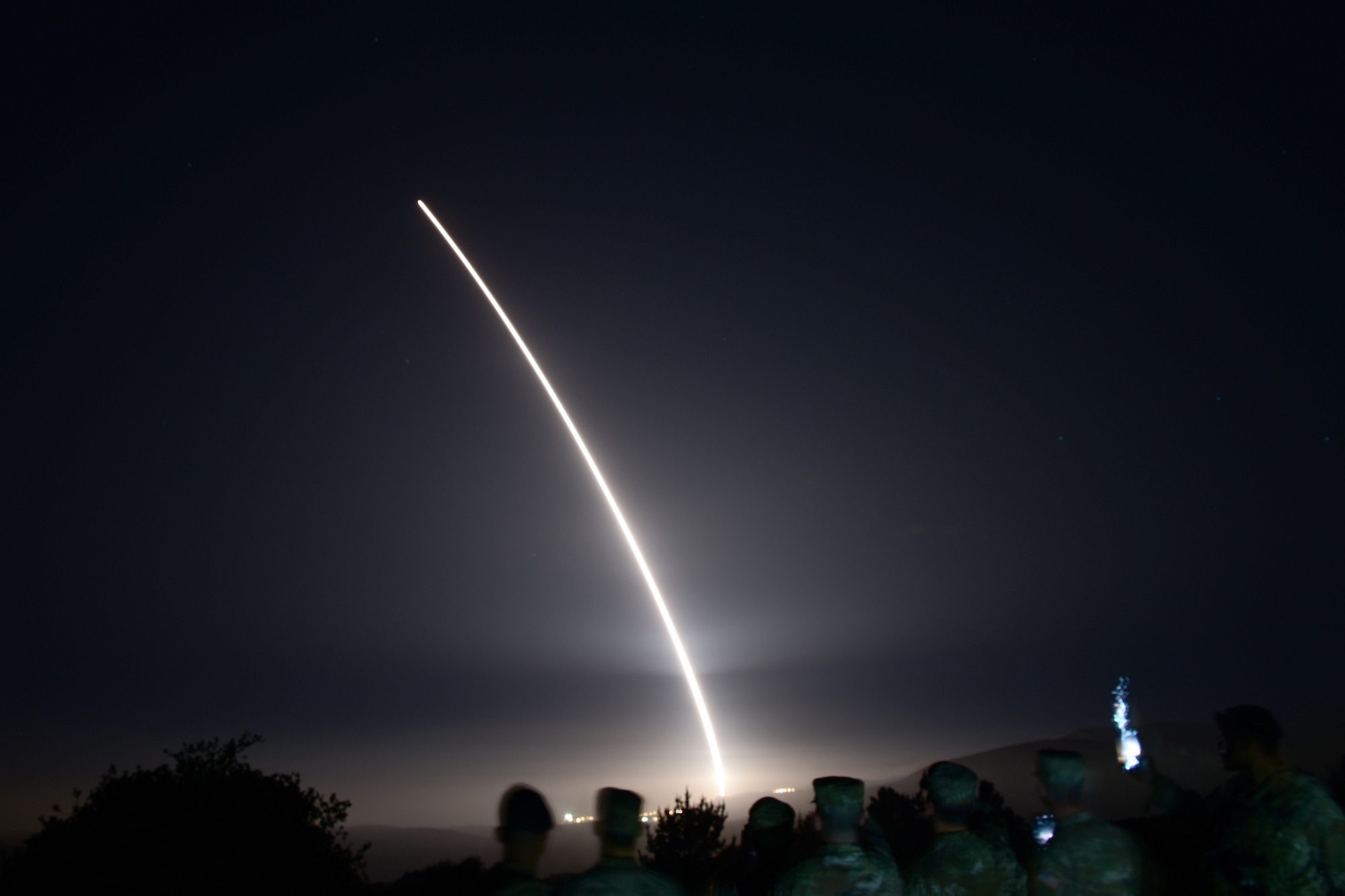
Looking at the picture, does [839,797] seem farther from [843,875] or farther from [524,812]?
[524,812]

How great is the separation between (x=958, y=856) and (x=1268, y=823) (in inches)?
64.6

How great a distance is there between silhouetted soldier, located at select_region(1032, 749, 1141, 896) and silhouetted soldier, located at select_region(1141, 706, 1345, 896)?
1.74 ft

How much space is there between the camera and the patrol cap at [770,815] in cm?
558

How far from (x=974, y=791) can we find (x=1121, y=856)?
831 millimetres

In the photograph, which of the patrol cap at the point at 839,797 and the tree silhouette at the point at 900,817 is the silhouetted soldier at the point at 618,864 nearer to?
the patrol cap at the point at 839,797

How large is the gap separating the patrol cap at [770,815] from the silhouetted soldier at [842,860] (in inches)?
35.1

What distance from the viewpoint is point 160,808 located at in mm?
26906

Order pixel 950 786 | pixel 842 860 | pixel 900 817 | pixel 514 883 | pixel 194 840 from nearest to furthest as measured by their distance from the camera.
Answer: pixel 842 860 < pixel 514 883 < pixel 950 786 < pixel 194 840 < pixel 900 817

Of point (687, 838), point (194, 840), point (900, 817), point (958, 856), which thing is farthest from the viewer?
point (900, 817)

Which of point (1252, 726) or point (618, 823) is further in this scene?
point (618, 823)

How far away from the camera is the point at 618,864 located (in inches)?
180

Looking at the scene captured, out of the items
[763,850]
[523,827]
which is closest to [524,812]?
[523,827]

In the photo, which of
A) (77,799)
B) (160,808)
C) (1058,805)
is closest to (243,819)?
(160,808)

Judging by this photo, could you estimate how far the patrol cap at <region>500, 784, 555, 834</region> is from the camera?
5.01m
